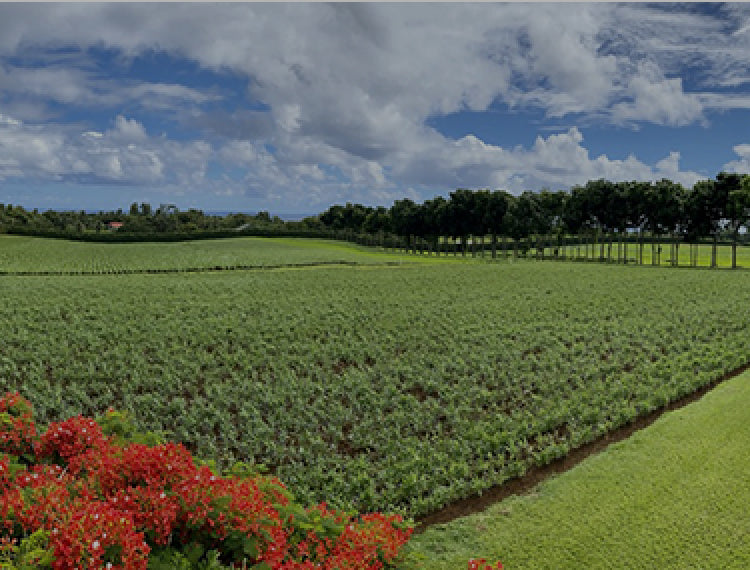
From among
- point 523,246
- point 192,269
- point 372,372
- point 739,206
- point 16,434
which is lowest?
point 372,372

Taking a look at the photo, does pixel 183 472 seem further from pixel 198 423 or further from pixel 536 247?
pixel 536 247

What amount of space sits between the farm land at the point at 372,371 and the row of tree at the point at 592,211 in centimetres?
3591

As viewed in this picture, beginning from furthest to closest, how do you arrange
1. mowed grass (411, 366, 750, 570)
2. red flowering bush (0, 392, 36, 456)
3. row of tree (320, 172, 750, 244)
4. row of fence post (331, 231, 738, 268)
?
row of fence post (331, 231, 738, 268) < row of tree (320, 172, 750, 244) < mowed grass (411, 366, 750, 570) < red flowering bush (0, 392, 36, 456)

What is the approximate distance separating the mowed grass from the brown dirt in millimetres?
501

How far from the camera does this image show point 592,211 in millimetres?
72500

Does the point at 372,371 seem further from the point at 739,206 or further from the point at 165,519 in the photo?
the point at 739,206

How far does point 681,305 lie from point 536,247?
7086cm

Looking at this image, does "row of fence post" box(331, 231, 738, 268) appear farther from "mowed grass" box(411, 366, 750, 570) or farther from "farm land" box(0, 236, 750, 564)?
"mowed grass" box(411, 366, 750, 570)

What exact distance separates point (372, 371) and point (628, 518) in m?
8.15

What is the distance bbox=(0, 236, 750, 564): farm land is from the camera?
10344 millimetres

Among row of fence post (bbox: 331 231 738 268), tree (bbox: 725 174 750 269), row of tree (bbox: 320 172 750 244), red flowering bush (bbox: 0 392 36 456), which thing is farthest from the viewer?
row of fence post (bbox: 331 231 738 268)

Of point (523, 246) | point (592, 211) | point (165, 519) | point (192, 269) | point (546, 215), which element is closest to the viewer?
point (165, 519)

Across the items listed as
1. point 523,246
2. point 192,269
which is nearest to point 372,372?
point 192,269

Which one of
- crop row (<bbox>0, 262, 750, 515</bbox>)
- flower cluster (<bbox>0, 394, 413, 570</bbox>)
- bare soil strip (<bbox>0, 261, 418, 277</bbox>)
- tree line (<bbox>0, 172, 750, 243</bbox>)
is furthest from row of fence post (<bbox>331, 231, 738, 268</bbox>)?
flower cluster (<bbox>0, 394, 413, 570</bbox>)
